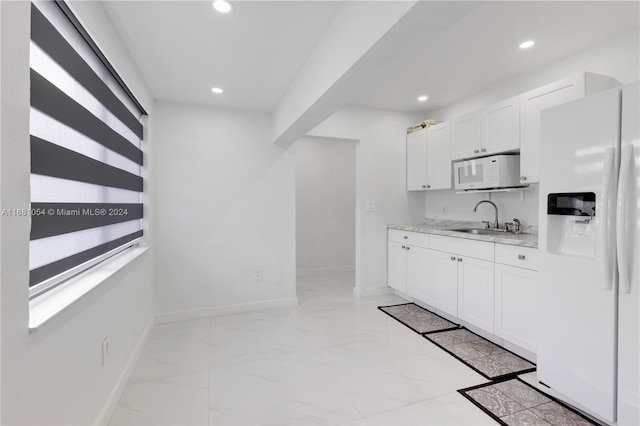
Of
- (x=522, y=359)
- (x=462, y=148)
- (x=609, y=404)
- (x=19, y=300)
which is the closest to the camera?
(x=19, y=300)

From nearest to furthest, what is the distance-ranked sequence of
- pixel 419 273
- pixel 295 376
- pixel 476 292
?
pixel 295 376, pixel 476 292, pixel 419 273

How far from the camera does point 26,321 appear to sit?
39.4 inches

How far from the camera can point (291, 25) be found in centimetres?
190

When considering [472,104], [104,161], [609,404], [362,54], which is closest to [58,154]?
[104,161]

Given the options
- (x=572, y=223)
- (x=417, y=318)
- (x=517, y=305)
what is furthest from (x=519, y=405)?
(x=417, y=318)

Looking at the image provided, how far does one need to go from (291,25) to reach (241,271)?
262 cm

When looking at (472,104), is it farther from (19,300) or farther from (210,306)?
(19,300)

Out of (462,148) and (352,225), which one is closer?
(462,148)

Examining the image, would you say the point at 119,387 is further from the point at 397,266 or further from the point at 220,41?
the point at 397,266

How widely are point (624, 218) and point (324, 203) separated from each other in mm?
4415

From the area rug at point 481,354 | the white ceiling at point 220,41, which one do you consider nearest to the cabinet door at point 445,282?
the area rug at point 481,354

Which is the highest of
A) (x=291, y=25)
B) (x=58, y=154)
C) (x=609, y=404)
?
(x=291, y=25)

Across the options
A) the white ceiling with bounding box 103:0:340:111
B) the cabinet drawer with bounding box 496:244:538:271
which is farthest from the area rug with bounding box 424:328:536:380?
the white ceiling with bounding box 103:0:340:111

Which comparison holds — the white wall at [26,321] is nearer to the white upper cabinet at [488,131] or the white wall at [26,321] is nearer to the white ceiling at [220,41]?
the white ceiling at [220,41]
